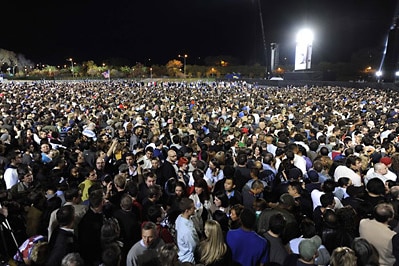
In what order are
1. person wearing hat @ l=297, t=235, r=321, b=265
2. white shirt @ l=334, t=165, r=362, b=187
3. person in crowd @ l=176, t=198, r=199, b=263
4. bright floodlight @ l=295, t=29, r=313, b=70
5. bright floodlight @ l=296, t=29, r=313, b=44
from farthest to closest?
bright floodlight @ l=295, t=29, r=313, b=70 < bright floodlight @ l=296, t=29, r=313, b=44 < white shirt @ l=334, t=165, r=362, b=187 < person in crowd @ l=176, t=198, r=199, b=263 < person wearing hat @ l=297, t=235, r=321, b=265

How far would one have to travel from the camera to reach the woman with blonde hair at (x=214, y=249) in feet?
11.6

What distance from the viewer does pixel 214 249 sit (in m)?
3.53

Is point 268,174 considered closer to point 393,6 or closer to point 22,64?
point 393,6

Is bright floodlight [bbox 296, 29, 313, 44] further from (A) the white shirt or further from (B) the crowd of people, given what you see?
(A) the white shirt

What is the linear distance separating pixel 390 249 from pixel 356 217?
60 cm

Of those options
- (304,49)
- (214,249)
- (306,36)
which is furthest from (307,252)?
(304,49)

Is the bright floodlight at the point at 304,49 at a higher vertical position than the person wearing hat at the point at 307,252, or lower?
higher

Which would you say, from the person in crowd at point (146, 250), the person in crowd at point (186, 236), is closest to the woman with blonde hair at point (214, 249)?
the person in crowd at point (186, 236)

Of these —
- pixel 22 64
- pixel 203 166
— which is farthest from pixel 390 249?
Answer: pixel 22 64

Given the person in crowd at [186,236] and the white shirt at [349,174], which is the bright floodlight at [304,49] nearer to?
the white shirt at [349,174]

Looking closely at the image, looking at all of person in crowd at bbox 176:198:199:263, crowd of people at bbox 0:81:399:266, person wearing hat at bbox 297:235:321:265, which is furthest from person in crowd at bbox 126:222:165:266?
person wearing hat at bbox 297:235:321:265

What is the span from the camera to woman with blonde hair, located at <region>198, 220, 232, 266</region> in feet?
11.6

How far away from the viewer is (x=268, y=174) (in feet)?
19.7

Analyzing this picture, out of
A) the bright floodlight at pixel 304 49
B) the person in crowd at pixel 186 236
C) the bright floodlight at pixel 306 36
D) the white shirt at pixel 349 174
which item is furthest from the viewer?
the bright floodlight at pixel 304 49
